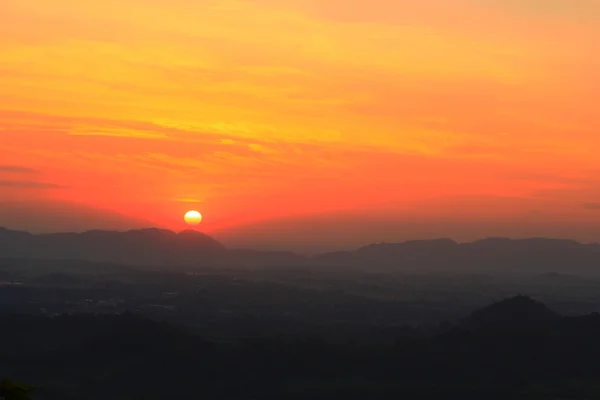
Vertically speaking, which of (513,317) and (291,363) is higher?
(513,317)

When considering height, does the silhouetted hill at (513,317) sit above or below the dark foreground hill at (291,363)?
above

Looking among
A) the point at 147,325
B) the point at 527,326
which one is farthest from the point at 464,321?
the point at 147,325

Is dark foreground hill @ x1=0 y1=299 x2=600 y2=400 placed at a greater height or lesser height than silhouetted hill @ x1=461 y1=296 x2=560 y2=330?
lesser

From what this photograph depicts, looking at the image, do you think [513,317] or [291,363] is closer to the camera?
[291,363]

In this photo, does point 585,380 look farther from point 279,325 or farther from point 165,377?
point 279,325

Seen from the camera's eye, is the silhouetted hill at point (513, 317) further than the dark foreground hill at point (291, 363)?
Yes
